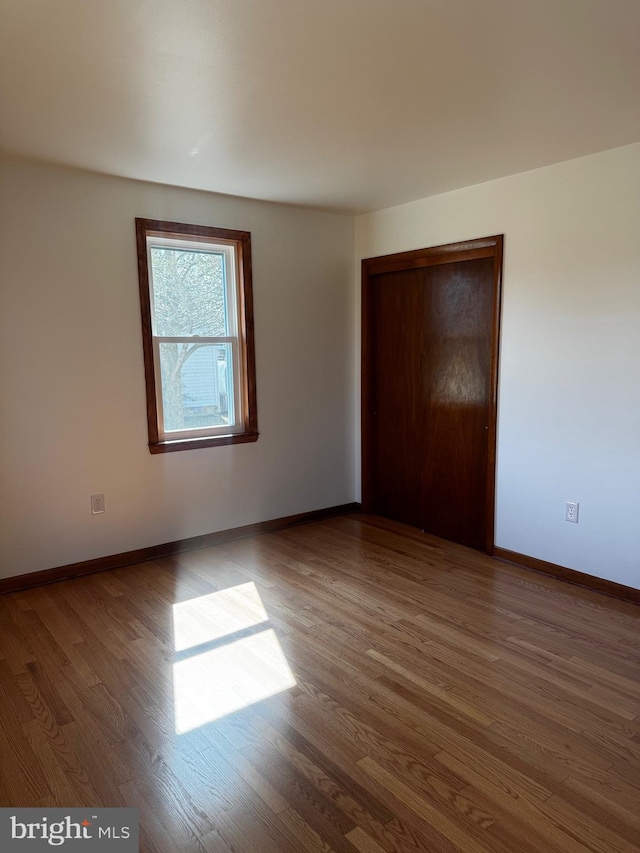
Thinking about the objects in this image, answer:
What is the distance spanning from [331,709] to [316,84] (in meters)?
2.45

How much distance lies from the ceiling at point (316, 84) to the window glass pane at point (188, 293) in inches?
23.3

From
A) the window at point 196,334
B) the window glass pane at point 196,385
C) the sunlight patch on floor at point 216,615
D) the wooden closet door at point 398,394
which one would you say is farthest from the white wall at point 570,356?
the window glass pane at point 196,385

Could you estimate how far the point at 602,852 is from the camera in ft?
5.27

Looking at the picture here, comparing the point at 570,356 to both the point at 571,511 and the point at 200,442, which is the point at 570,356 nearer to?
the point at 571,511

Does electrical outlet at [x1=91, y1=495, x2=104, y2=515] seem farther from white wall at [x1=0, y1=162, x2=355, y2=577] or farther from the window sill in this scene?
the window sill

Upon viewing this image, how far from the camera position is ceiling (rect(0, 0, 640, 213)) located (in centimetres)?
180

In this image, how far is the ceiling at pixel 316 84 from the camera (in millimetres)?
1800

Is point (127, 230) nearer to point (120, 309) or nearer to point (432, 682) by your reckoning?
point (120, 309)

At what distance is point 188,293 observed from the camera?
3.95 meters

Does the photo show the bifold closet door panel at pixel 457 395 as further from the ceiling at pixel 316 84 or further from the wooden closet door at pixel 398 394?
the ceiling at pixel 316 84

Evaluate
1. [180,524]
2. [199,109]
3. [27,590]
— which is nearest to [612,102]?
[199,109]

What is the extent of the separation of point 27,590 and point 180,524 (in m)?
A: 1.01
